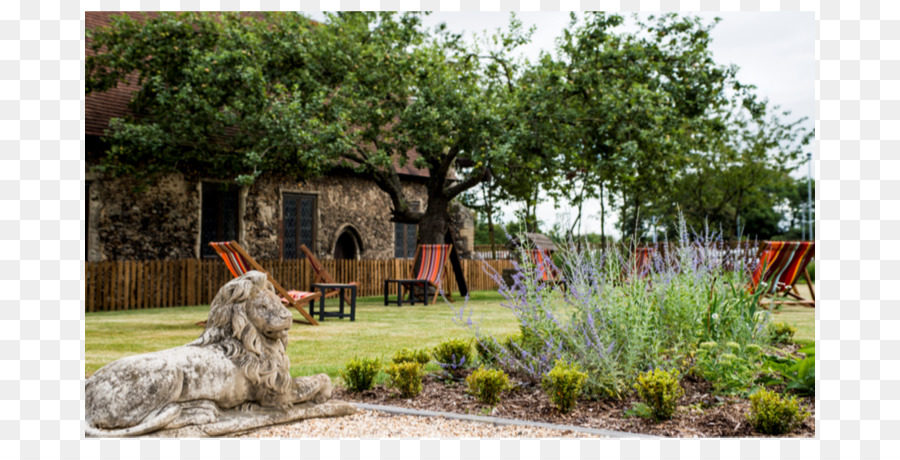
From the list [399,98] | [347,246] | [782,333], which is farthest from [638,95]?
[347,246]

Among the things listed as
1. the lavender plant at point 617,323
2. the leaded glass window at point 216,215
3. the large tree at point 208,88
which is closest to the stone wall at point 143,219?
the leaded glass window at point 216,215

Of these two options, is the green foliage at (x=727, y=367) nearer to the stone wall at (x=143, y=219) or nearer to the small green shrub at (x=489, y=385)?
the small green shrub at (x=489, y=385)

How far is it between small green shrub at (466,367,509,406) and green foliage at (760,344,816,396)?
1.78 meters

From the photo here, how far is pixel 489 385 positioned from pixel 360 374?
0.95 m

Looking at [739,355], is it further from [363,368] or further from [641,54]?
[641,54]

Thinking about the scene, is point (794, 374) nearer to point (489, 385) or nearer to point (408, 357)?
point (489, 385)

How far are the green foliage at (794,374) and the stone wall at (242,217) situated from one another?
45.0ft

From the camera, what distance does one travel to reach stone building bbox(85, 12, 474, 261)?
14.9 m

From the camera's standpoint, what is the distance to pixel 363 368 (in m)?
4.57

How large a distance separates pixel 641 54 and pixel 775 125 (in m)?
16.8

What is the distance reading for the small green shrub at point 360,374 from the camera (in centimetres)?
457

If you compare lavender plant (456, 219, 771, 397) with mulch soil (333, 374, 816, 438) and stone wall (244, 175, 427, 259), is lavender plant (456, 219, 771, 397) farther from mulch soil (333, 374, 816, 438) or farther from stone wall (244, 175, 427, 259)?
stone wall (244, 175, 427, 259)

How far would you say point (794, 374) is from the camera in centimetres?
460

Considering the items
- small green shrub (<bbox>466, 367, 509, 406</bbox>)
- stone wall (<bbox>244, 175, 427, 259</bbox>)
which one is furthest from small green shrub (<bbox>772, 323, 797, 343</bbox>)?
stone wall (<bbox>244, 175, 427, 259</bbox>)
